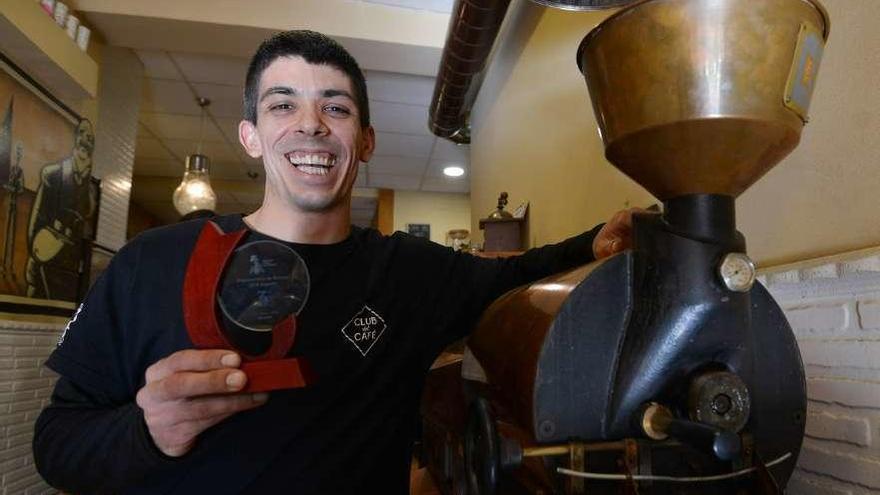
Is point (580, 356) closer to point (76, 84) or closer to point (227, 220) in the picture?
point (227, 220)

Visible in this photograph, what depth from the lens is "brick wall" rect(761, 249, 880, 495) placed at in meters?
0.94

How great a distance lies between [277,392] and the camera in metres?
1.12

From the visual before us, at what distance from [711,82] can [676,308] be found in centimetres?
29

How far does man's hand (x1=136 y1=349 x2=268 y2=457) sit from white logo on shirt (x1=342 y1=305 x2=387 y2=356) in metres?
0.46

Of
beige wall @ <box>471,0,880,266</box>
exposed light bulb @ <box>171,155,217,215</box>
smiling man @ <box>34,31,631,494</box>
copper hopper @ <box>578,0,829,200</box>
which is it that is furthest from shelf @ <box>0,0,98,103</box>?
copper hopper @ <box>578,0,829,200</box>

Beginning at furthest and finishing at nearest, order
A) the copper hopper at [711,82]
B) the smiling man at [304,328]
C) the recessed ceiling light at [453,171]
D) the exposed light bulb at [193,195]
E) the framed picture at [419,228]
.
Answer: the framed picture at [419,228], the recessed ceiling light at [453,171], the exposed light bulb at [193,195], the smiling man at [304,328], the copper hopper at [711,82]

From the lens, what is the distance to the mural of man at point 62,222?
328 cm

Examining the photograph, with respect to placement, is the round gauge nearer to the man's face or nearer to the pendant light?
the man's face

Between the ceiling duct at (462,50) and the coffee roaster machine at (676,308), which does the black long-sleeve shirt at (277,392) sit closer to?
the coffee roaster machine at (676,308)

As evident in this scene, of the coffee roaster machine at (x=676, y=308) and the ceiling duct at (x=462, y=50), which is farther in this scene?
the ceiling duct at (x=462, y=50)

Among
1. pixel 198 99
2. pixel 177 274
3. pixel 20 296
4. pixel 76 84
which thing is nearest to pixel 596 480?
pixel 177 274

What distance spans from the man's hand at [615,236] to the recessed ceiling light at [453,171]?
5.97 meters

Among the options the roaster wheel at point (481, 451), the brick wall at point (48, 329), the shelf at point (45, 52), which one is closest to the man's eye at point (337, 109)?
the roaster wheel at point (481, 451)

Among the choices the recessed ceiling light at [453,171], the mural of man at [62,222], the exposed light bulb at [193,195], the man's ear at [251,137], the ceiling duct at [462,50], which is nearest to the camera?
the man's ear at [251,137]
